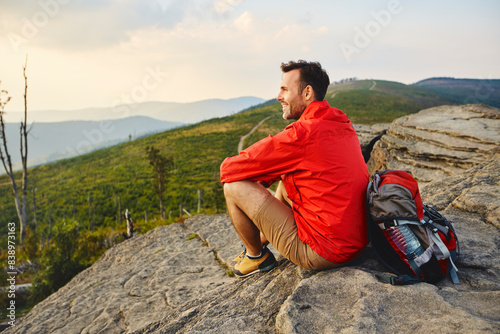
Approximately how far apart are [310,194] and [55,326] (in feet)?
14.9

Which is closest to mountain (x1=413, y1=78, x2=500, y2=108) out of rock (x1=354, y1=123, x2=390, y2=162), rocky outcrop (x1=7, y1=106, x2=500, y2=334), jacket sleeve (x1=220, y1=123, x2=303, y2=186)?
rock (x1=354, y1=123, x2=390, y2=162)

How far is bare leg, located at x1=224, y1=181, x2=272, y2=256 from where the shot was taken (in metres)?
2.96

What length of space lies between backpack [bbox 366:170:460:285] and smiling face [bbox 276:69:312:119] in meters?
1.05

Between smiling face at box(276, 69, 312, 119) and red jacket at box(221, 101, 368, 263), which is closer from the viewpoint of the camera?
red jacket at box(221, 101, 368, 263)

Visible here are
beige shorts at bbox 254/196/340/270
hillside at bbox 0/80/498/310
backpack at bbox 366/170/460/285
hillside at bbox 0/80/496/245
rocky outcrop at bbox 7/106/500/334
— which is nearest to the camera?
rocky outcrop at bbox 7/106/500/334

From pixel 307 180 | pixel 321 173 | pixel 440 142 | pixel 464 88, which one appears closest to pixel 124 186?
pixel 440 142

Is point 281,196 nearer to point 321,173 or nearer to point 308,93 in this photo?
point 321,173

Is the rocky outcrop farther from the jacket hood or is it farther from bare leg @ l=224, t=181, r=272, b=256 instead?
the jacket hood

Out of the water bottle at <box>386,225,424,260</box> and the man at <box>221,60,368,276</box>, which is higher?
the man at <box>221,60,368,276</box>

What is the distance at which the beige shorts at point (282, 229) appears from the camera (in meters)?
2.92

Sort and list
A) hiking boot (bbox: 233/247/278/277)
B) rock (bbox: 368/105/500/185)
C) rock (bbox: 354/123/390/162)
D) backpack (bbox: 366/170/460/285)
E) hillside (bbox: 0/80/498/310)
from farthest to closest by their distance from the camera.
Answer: hillside (bbox: 0/80/498/310) < rock (bbox: 354/123/390/162) < rock (bbox: 368/105/500/185) < hiking boot (bbox: 233/247/278/277) < backpack (bbox: 366/170/460/285)

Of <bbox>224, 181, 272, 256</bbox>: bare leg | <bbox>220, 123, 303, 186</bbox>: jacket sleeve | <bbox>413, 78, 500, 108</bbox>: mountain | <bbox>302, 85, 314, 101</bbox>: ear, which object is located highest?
<bbox>413, 78, 500, 108</bbox>: mountain

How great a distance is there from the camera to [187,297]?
428 cm

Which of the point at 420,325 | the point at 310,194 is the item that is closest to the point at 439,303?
the point at 420,325
